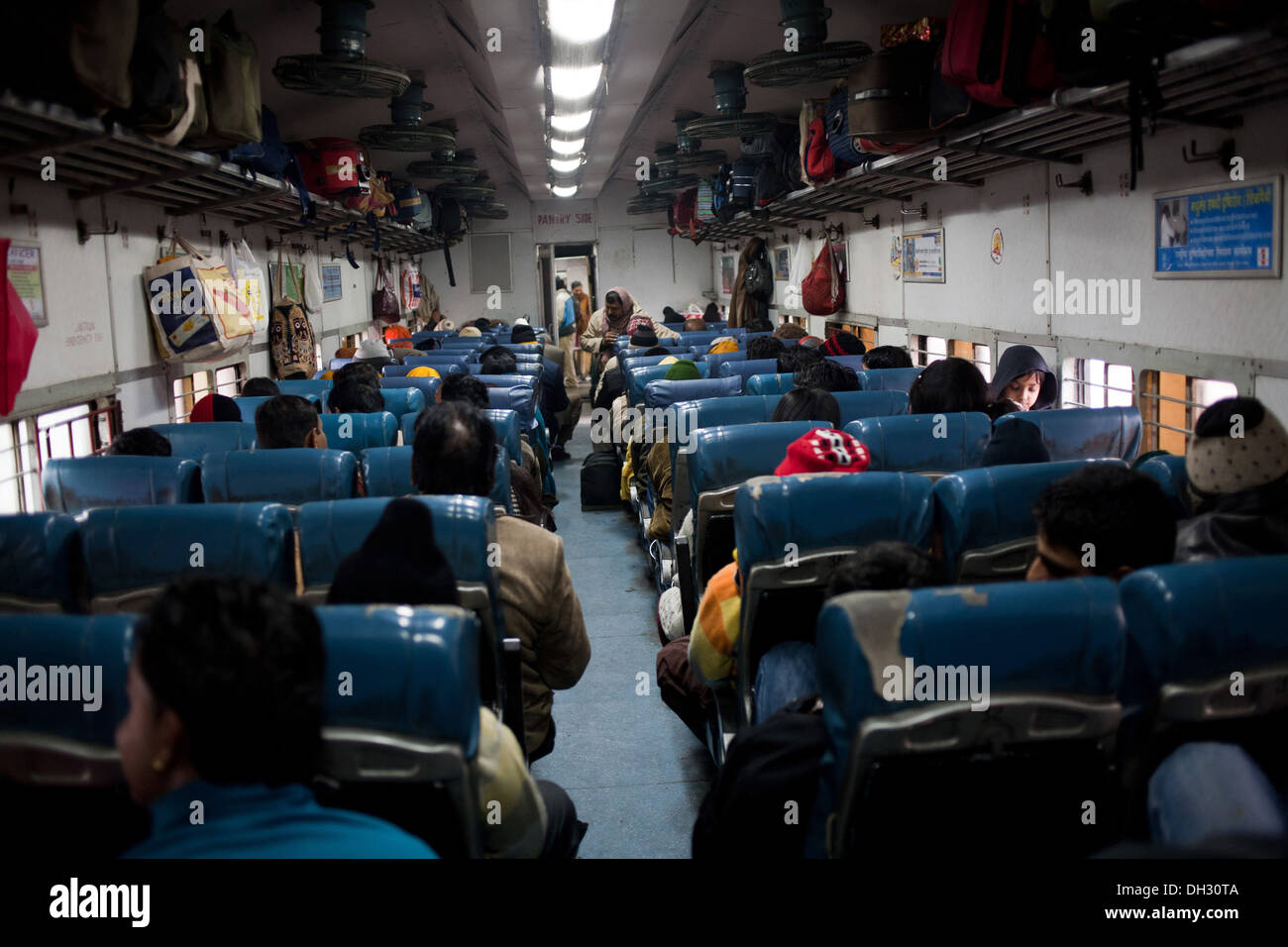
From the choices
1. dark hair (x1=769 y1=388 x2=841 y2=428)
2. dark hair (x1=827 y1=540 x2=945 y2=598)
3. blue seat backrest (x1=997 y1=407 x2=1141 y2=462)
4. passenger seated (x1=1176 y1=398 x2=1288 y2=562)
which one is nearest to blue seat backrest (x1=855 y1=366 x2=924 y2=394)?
dark hair (x1=769 y1=388 x2=841 y2=428)

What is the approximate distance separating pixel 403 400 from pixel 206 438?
1.66 meters

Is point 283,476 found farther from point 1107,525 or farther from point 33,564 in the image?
point 1107,525

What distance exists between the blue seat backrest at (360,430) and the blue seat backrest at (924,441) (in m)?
2.57

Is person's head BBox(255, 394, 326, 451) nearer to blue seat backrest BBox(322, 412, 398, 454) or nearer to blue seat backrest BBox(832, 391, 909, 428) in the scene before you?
blue seat backrest BBox(322, 412, 398, 454)

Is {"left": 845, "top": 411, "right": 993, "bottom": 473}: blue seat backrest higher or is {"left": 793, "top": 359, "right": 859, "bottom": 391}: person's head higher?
{"left": 793, "top": 359, "right": 859, "bottom": 391}: person's head

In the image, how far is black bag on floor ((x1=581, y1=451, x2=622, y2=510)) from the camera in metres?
9.63

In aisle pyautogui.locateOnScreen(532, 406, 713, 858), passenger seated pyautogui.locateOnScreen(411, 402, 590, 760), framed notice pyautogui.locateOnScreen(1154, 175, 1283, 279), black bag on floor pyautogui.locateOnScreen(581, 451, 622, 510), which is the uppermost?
framed notice pyautogui.locateOnScreen(1154, 175, 1283, 279)

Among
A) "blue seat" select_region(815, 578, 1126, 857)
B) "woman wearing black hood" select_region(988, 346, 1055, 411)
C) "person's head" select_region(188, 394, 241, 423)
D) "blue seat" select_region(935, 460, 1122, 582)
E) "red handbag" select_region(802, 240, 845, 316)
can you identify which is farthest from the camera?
"red handbag" select_region(802, 240, 845, 316)

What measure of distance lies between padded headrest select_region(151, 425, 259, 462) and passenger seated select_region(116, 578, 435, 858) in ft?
14.5

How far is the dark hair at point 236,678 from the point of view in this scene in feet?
4.75

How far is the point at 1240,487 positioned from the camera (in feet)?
9.18

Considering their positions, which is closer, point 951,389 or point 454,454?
point 454,454

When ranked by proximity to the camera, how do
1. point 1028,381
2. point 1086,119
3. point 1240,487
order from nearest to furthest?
point 1240,487 < point 1086,119 < point 1028,381

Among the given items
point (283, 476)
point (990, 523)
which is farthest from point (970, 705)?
point (283, 476)
